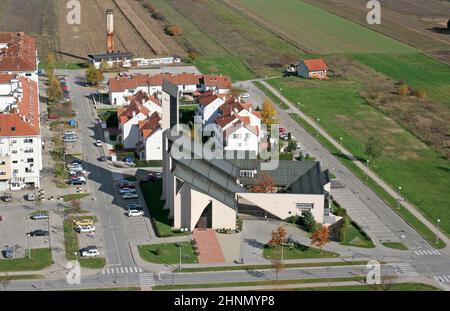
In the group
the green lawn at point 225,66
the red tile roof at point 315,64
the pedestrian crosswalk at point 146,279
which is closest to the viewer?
the pedestrian crosswalk at point 146,279

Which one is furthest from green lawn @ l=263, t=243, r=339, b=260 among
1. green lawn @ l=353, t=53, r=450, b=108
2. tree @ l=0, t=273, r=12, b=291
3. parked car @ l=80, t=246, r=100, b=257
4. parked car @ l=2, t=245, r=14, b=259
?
green lawn @ l=353, t=53, r=450, b=108

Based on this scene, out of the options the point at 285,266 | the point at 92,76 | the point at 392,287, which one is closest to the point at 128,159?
the point at 285,266

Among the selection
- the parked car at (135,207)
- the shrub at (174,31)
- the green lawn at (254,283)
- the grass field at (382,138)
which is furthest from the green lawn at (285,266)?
the shrub at (174,31)

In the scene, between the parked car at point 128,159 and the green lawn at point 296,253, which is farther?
the parked car at point 128,159

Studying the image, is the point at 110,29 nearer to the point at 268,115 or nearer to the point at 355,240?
the point at 268,115

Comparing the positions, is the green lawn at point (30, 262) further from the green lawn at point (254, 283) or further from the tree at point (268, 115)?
the tree at point (268, 115)

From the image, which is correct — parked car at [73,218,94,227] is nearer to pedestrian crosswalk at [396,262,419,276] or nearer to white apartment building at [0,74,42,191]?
white apartment building at [0,74,42,191]
